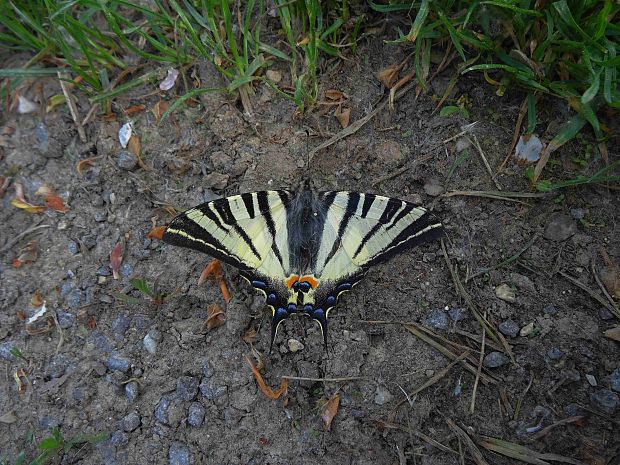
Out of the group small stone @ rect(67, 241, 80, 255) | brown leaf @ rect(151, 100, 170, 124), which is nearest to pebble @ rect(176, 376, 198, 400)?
small stone @ rect(67, 241, 80, 255)

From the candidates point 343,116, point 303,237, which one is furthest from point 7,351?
point 343,116

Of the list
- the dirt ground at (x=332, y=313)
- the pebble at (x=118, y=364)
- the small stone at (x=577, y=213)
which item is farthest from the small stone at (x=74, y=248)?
the small stone at (x=577, y=213)

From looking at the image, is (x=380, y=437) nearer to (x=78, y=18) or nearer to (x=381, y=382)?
(x=381, y=382)

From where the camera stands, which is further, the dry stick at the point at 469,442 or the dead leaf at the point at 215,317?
the dead leaf at the point at 215,317

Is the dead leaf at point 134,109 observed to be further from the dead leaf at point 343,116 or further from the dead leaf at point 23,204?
the dead leaf at point 343,116

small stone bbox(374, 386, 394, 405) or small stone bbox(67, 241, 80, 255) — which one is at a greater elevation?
small stone bbox(67, 241, 80, 255)

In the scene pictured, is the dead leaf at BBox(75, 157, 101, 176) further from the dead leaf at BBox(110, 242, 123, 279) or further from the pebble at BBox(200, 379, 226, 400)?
the pebble at BBox(200, 379, 226, 400)

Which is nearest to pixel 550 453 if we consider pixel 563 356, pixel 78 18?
pixel 563 356
